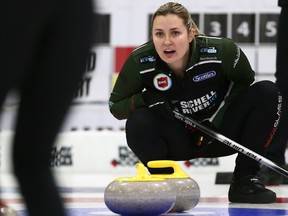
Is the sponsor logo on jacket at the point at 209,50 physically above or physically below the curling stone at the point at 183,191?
above

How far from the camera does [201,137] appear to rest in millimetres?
3236

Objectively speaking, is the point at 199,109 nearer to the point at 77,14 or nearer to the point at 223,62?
the point at 223,62

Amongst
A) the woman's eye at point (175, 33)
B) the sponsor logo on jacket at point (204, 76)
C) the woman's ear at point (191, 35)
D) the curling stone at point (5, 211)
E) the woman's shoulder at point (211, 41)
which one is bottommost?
the sponsor logo on jacket at point (204, 76)

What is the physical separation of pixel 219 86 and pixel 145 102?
0.30m

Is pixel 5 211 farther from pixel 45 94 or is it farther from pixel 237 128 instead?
pixel 237 128

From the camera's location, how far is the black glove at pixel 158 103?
120 inches

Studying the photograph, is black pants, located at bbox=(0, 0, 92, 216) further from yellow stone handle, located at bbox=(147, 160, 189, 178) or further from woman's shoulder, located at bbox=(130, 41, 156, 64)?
woman's shoulder, located at bbox=(130, 41, 156, 64)

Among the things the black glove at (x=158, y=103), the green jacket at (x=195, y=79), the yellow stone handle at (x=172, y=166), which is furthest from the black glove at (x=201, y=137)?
the yellow stone handle at (x=172, y=166)

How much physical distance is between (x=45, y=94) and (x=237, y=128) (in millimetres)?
2049

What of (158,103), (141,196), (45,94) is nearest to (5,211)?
(45,94)

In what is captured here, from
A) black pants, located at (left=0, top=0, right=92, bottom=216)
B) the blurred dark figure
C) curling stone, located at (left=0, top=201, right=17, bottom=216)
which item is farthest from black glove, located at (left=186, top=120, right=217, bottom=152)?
black pants, located at (left=0, top=0, right=92, bottom=216)

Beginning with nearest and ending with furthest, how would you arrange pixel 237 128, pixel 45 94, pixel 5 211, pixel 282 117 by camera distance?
pixel 45 94, pixel 5 211, pixel 237 128, pixel 282 117

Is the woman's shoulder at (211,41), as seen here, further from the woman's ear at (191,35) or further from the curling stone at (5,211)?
the curling stone at (5,211)

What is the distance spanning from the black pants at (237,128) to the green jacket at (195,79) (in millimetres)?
64
